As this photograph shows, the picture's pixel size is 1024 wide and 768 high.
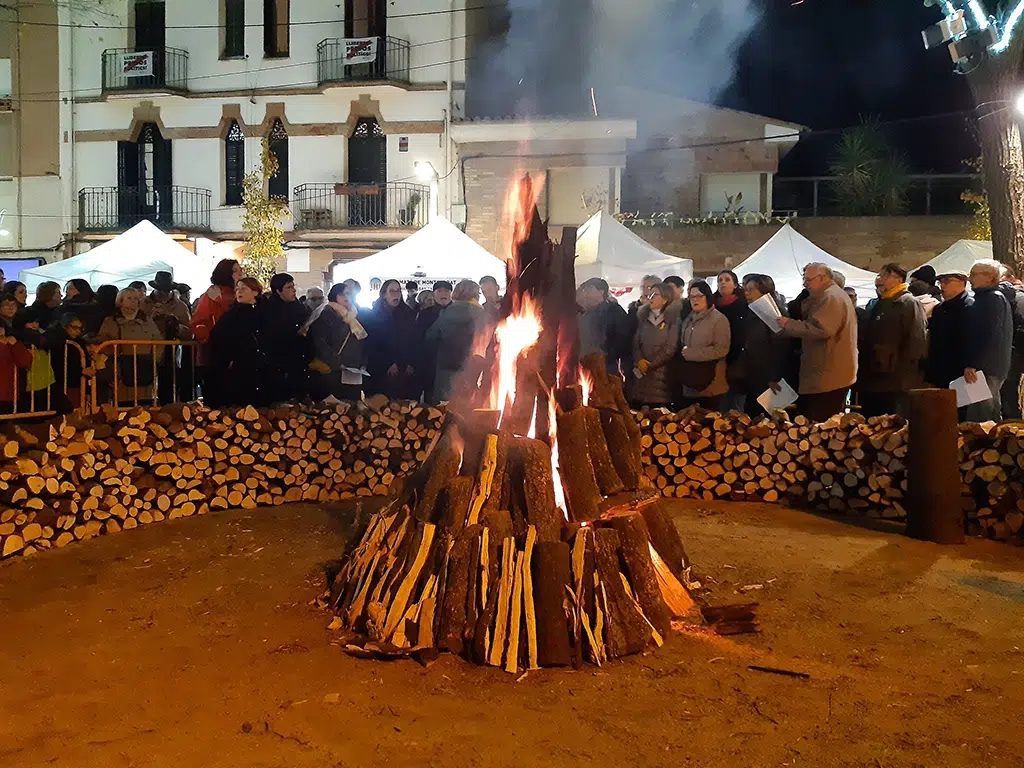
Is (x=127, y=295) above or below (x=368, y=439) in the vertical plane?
above

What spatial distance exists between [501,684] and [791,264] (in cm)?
1203

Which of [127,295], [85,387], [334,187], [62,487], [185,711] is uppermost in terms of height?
[334,187]

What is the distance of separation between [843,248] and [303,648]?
1965cm

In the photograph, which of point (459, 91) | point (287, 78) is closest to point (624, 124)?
point (459, 91)

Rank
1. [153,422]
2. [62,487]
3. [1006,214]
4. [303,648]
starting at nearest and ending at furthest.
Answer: [303,648], [62,487], [153,422], [1006,214]

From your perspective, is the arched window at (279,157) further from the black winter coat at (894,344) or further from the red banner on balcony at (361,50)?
the black winter coat at (894,344)

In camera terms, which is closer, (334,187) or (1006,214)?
(1006,214)

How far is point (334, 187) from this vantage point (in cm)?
2341

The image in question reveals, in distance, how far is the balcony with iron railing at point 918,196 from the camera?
73.8ft

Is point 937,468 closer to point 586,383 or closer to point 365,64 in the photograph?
point 586,383

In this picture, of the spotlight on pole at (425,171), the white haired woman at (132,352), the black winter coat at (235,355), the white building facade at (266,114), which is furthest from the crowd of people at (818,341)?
the white building facade at (266,114)

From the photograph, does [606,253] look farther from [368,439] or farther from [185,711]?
[185,711]

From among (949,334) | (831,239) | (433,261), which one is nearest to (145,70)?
(433,261)

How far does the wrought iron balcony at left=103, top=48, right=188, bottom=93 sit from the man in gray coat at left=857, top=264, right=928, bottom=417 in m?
21.7
